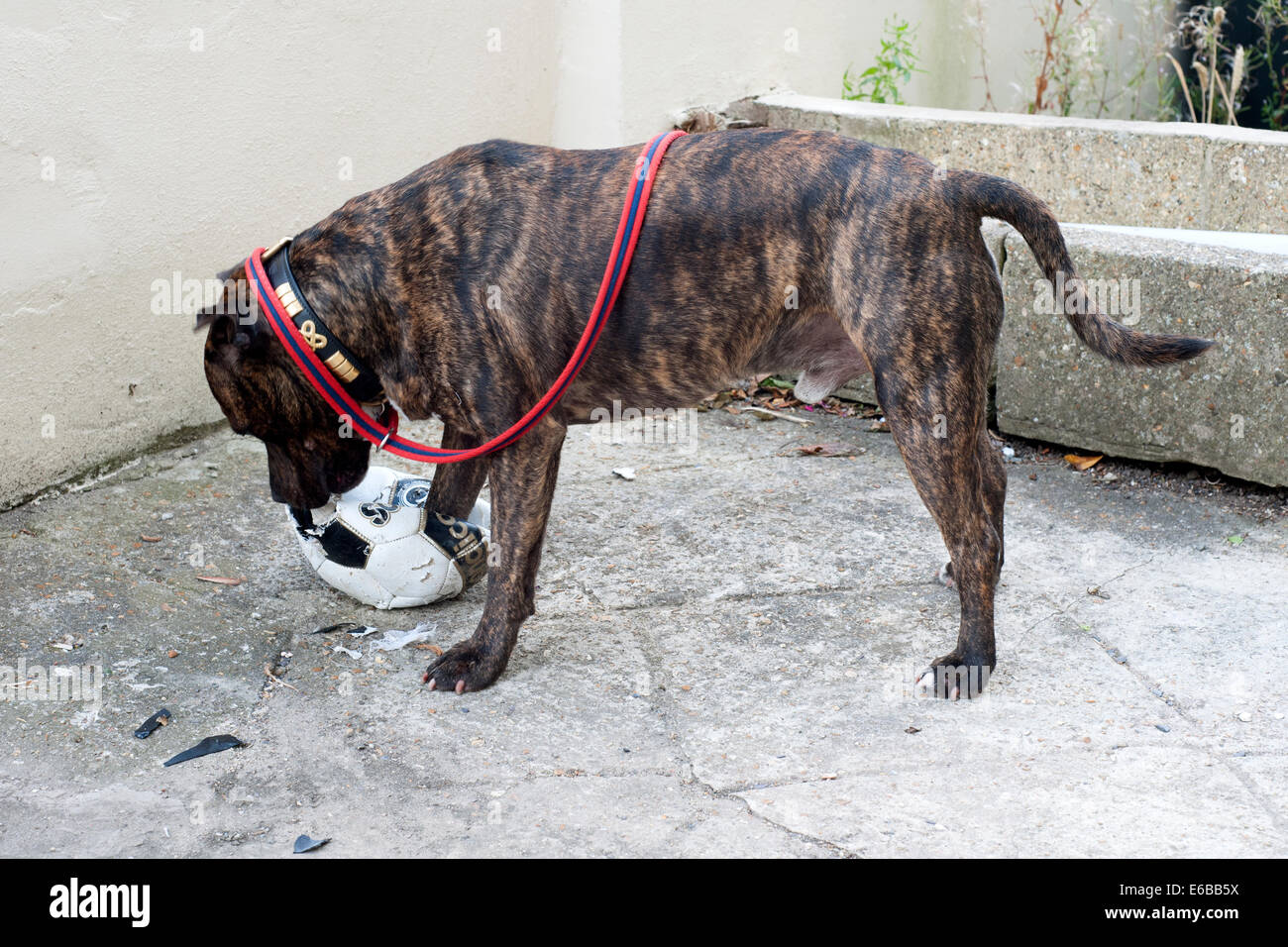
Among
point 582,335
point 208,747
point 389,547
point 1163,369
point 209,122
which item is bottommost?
point 208,747

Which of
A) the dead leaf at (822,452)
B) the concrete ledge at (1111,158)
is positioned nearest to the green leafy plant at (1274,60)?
the concrete ledge at (1111,158)

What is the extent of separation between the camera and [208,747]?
352 centimetres

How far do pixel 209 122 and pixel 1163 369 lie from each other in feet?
12.7

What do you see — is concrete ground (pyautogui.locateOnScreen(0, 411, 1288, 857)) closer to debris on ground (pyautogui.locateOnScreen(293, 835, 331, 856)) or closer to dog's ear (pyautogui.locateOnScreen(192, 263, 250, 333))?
debris on ground (pyautogui.locateOnScreen(293, 835, 331, 856))

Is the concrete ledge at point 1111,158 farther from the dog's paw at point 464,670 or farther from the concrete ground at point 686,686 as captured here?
the dog's paw at point 464,670

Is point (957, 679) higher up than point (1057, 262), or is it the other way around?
point (1057, 262)

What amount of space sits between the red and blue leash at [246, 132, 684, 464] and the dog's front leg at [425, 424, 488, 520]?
478mm

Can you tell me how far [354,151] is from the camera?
226 inches

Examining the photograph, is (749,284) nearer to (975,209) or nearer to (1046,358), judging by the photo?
(975,209)

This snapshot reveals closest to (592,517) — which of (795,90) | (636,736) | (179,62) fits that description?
(636,736)

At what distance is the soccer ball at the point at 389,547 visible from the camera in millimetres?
4219

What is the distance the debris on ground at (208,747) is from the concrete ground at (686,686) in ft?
0.10

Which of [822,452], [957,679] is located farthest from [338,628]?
[822,452]

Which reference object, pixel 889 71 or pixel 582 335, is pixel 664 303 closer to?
pixel 582 335
